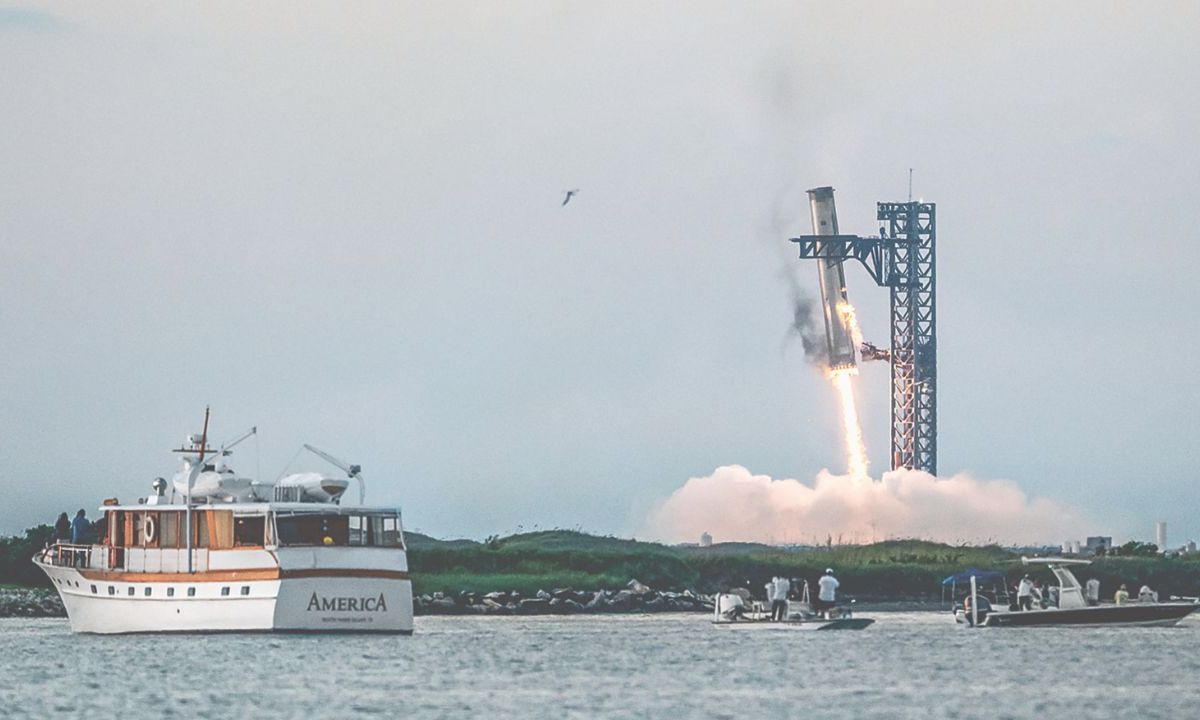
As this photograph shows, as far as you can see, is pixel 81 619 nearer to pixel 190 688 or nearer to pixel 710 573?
pixel 190 688

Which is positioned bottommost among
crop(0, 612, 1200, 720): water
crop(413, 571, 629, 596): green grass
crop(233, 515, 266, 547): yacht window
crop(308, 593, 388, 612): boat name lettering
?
crop(0, 612, 1200, 720): water

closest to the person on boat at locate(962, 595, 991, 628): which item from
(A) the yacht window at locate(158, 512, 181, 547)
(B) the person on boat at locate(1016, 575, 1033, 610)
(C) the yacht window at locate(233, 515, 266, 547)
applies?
(B) the person on boat at locate(1016, 575, 1033, 610)

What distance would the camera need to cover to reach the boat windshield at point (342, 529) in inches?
3297

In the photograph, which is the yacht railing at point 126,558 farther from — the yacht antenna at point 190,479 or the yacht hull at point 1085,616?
the yacht hull at point 1085,616

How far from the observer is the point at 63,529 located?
315ft

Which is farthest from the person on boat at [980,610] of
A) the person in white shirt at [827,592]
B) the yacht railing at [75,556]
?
the yacht railing at [75,556]

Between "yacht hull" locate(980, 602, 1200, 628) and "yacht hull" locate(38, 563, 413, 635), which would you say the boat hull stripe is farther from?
"yacht hull" locate(980, 602, 1200, 628)

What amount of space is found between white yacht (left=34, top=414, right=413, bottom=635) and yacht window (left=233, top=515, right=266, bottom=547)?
31mm

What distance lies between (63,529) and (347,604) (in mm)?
17095

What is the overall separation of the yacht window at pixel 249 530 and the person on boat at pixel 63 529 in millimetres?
11930

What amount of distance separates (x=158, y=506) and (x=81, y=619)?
16.9 ft

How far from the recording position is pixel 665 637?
287 ft

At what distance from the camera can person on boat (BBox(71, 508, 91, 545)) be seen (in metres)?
91.7

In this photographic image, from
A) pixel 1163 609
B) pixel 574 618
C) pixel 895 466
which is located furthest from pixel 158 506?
pixel 895 466
